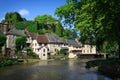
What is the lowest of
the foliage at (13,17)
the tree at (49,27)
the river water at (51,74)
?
the river water at (51,74)

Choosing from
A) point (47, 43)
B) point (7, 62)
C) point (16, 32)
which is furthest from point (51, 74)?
point (47, 43)

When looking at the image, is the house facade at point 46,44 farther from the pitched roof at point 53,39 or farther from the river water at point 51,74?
the river water at point 51,74

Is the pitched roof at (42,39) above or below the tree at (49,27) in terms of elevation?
below

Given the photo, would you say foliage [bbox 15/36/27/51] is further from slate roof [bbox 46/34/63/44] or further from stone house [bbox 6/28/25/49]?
slate roof [bbox 46/34/63/44]

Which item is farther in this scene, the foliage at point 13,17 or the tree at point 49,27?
the tree at point 49,27

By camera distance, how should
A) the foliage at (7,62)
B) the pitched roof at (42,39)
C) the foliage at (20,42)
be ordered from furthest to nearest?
the pitched roof at (42,39) < the foliage at (20,42) < the foliage at (7,62)

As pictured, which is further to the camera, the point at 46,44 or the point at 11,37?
the point at 46,44

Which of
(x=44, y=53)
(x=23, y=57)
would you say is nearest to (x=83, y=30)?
(x=23, y=57)

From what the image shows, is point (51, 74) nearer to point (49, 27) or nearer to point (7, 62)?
point (7, 62)

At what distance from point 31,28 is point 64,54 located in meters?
21.7

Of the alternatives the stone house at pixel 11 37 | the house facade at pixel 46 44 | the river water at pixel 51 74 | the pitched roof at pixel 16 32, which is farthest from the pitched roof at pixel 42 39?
the river water at pixel 51 74

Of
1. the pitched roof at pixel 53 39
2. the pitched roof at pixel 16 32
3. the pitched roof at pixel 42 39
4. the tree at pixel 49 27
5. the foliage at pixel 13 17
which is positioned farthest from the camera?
the tree at pixel 49 27

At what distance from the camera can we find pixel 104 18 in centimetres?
2830

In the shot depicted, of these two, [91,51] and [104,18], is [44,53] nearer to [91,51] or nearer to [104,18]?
[91,51]
